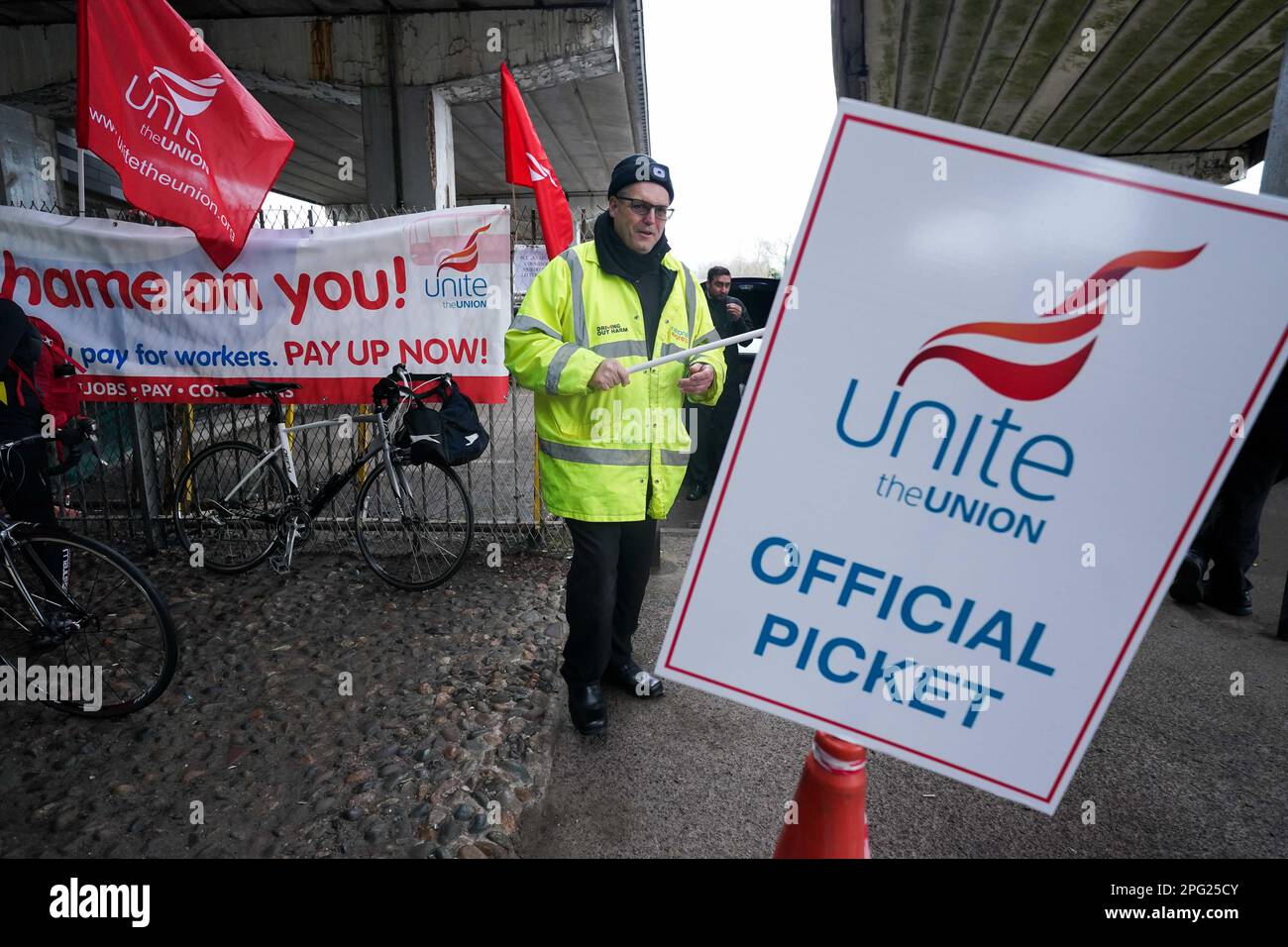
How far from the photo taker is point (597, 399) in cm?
252

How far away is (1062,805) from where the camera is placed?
246cm

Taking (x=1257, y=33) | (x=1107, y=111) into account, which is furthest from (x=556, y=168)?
(x=1257, y=33)

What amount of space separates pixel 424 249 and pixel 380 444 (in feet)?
4.16

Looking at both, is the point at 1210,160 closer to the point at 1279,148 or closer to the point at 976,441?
the point at 1279,148

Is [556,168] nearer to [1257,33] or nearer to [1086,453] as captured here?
[1257,33]

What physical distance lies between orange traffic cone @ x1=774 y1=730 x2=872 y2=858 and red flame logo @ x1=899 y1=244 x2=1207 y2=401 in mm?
773

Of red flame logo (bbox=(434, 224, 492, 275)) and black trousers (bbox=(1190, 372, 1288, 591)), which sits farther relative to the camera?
red flame logo (bbox=(434, 224, 492, 275))

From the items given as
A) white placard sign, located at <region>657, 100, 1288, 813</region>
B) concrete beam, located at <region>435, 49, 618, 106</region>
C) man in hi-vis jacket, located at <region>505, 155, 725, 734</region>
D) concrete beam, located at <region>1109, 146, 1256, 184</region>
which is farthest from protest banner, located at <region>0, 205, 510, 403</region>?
concrete beam, located at <region>1109, 146, 1256, 184</region>

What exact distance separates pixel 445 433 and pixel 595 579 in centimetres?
176

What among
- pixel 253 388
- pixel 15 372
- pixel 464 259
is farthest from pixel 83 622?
pixel 464 259

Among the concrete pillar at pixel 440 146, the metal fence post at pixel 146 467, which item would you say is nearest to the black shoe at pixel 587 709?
the metal fence post at pixel 146 467

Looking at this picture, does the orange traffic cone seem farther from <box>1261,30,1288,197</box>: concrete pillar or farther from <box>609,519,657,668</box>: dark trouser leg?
<box>1261,30,1288,197</box>: concrete pillar

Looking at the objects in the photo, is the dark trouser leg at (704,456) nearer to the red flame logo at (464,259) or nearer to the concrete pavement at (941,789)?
the red flame logo at (464,259)

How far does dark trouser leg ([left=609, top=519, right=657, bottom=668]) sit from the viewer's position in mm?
2789
